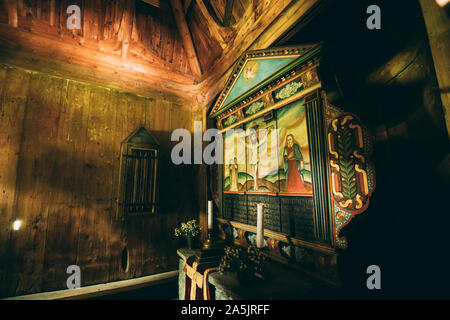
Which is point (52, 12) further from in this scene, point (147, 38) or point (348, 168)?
point (348, 168)

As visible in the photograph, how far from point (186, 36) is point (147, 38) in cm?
82

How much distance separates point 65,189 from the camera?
10.4ft

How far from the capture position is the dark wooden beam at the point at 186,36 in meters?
4.16

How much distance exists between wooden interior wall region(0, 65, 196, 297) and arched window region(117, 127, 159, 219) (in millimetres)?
133

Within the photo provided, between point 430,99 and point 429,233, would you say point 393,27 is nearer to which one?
point 430,99

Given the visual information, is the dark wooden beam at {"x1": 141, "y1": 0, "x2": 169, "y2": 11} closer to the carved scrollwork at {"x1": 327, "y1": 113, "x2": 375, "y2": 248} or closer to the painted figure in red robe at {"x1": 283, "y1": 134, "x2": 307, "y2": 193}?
the painted figure in red robe at {"x1": 283, "y1": 134, "x2": 307, "y2": 193}

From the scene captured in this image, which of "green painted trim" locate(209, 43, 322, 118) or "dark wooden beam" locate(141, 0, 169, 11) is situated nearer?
"green painted trim" locate(209, 43, 322, 118)

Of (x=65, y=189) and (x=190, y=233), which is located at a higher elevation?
(x=65, y=189)

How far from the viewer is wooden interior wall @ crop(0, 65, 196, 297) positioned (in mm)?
2881

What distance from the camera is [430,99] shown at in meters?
1.52

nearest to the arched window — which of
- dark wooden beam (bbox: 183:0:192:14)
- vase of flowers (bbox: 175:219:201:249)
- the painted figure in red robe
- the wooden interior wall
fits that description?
the wooden interior wall

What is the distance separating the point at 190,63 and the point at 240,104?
6.98ft

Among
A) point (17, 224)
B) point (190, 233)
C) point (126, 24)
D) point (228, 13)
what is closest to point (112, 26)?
point (126, 24)

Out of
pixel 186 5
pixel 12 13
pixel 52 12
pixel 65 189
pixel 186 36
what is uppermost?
pixel 186 5
